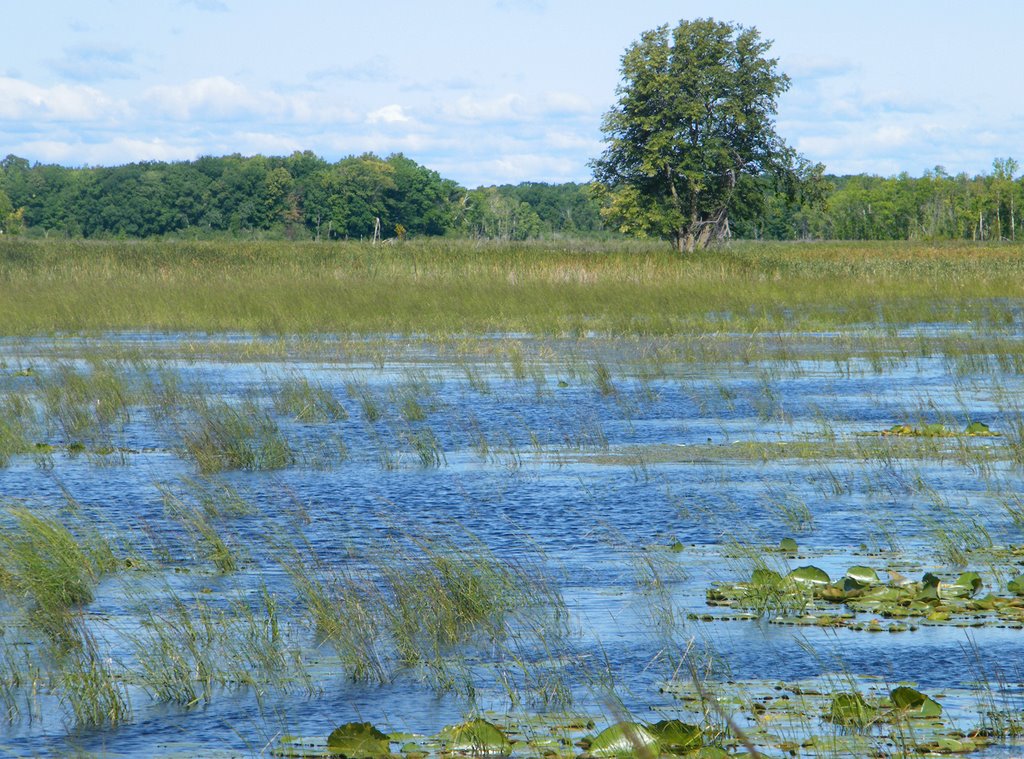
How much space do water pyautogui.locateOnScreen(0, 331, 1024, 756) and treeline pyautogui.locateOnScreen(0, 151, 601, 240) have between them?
92.4m

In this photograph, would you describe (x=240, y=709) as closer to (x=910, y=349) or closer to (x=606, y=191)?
(x=910, y=349)

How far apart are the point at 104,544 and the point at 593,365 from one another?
1033 cm

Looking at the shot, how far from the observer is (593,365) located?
16.9 meters

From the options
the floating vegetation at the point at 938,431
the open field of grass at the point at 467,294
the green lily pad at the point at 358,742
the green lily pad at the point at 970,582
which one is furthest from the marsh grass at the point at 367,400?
the green lily pad at the point at 358,742

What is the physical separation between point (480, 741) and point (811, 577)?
263 cm

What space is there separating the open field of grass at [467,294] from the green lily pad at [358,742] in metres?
17.3

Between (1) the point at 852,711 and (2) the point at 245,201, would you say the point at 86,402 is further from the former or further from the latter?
(2) the point at 245,201

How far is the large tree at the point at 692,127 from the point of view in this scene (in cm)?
4769

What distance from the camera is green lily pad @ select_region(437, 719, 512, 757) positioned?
14.2 feet

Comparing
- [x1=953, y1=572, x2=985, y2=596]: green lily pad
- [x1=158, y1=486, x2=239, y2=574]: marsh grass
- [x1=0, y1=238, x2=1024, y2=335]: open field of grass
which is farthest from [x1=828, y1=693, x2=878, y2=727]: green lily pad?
[x1=0, y1=238, x2=1024, y2=335]: open field of grass

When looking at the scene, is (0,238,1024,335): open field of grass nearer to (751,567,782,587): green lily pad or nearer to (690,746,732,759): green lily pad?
(751,567,782,587): green lily pad

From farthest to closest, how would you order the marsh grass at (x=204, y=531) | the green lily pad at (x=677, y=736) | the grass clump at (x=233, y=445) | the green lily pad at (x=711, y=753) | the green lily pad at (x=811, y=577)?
1. the grass clump at (x=233, y=445)
2. the marsh grass at (x=204, y=531)
3. the green lily pad at (x=811, y=577)
4. the green lily pad at (x=677, y=736)
5. the green lily pad at (x=711, y=753)

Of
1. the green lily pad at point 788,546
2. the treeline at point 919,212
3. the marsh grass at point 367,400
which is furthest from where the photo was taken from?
the treeline at point 919,212

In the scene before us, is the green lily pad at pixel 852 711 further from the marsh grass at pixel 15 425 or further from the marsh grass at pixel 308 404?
the marsh grass at pixel 308 404
